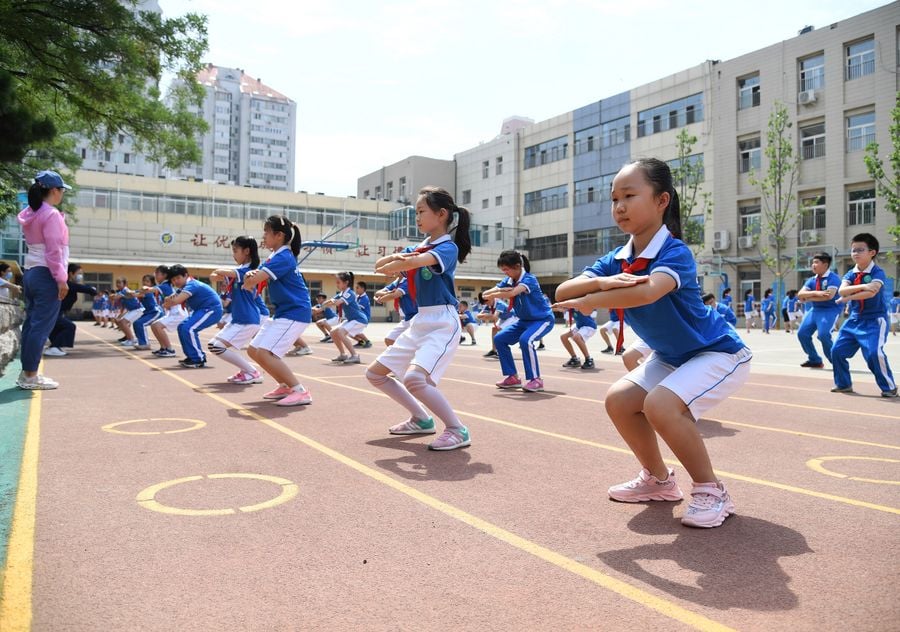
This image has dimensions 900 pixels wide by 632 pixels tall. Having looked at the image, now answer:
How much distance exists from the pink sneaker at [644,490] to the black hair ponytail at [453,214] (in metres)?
2.21

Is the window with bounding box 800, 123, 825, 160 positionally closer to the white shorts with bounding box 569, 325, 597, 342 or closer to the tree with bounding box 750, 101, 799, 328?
the tree with bounding box 750, 101, 799, 328

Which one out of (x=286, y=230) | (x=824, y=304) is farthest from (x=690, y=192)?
(x=286, y=230)

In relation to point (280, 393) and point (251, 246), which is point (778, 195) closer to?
point (251, 246)

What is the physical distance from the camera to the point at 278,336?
7.16 metres

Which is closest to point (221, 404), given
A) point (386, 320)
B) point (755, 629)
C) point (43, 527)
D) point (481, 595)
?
point (43, 527)

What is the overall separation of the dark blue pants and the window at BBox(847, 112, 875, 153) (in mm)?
35555

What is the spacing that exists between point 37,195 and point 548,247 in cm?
4724

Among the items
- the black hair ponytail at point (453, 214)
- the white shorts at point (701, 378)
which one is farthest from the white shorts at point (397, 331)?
the white shorts at point (701, 378)

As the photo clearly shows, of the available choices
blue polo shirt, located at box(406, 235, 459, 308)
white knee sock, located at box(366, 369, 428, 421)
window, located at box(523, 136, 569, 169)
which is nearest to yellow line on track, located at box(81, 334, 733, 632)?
white knee sock, located at box(366, 369, 428, 421)

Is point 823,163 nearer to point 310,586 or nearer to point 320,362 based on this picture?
point 320,362

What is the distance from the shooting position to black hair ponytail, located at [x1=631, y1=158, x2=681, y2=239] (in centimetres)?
333

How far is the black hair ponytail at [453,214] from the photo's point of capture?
5172 millimetres

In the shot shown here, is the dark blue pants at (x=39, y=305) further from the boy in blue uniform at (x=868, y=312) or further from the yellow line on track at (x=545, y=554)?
the boy in blue uniform at (x=868, y=312)

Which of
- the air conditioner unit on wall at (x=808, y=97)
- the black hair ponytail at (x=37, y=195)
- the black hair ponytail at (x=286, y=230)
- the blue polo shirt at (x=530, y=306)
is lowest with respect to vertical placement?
the blue polo shirt at (x=530, y=306)
